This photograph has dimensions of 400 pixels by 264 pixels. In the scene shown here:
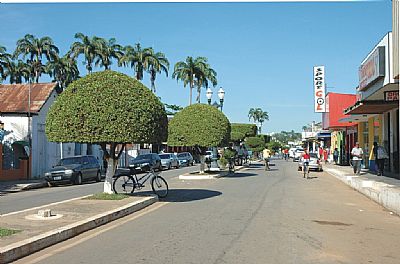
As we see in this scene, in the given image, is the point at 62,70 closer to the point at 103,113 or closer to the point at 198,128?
the point at 198,128

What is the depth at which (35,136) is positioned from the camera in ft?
100

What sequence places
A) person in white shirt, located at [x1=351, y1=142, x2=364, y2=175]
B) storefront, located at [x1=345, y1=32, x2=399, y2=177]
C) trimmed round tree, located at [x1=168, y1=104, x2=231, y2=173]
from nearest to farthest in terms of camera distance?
1. storefront, located at [x1=345, y1=32, x2=399, y2=177]
2. person in white shirt, located at [x1=351, y1=142, x2=364, y2=175]
3. trimmed round tree, located at [x1=168, y1=104, x2=231, y2=173]

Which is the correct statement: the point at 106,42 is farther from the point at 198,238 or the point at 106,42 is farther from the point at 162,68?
the point at 198,238

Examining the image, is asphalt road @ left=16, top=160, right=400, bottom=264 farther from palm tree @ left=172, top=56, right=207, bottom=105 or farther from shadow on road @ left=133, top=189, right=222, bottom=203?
palm tree @ left=172, top=56, right=207, bottom=105

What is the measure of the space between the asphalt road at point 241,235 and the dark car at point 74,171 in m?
10.5

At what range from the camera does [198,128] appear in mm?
26703

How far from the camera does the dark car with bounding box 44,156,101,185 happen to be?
24984 mm

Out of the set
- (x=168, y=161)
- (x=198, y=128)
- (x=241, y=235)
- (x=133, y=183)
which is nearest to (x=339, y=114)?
(x=168, y=161)

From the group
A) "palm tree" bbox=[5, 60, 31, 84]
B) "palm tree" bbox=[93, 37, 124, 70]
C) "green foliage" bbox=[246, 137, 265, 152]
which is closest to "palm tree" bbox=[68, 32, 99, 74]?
"palm tree" bbox=[93, 37, 124, 70]

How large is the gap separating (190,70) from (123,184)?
47.5 m

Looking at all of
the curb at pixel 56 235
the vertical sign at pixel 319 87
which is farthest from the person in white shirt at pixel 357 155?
the vertical sign at pixel 319 87

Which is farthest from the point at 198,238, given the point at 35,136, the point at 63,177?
the point at 35,136

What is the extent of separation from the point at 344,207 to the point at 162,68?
149ft

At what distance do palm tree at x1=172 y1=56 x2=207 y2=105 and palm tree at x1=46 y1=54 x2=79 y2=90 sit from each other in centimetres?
1297
